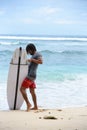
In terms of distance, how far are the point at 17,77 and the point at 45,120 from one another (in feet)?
5.85

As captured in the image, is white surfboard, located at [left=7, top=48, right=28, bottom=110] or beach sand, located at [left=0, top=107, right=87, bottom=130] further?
white surfboard, located at [left=7, top=48, right=28, bottom=110]

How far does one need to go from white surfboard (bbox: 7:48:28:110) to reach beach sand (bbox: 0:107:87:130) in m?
0.74

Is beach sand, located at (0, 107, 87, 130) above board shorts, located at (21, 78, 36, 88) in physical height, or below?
below

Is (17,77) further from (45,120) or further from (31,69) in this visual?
(45,120)

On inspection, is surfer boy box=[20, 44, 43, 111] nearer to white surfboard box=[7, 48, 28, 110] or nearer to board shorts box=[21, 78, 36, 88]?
board shorts box=[21, 78, 36, 88]

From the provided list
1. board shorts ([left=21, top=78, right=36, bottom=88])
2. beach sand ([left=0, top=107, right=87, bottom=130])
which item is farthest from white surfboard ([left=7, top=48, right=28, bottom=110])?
beach sand ([left=0, top=107, right=87, bottom=130])

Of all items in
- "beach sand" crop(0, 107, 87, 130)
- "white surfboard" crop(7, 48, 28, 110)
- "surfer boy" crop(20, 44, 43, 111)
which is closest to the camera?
"beach sand" crop(0, 107, 87, 130)

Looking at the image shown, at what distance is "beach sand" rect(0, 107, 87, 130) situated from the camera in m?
5.61

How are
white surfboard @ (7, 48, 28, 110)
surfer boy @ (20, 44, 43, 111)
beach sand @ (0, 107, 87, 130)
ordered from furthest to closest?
1. white surfboard @ (7, 48, 28, 110)
2. surfer boy @ (20, 44, 43, 111)
3. beach sand @ (0, 107, 87, 130)

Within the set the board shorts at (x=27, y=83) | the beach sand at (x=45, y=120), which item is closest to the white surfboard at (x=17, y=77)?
the board shorts at (x=27, y=83)

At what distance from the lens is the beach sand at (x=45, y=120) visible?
18.4 feet

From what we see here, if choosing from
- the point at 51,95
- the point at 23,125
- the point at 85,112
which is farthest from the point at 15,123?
the point at 51,95

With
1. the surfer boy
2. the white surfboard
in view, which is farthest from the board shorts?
the white surfboard

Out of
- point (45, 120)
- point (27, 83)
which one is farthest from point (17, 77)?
point (45, 120)
